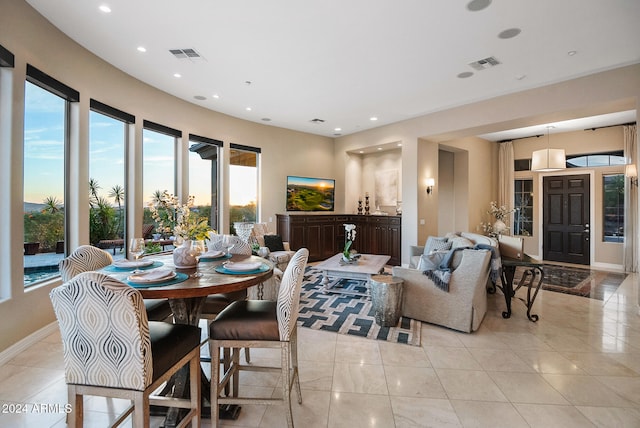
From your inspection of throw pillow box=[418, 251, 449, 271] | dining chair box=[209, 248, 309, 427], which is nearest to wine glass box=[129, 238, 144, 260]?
dining chair box=[209, 248, 309, 427]

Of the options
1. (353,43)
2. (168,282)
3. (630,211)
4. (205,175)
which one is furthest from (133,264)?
(630,211)

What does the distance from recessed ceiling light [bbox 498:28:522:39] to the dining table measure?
11.5 ft

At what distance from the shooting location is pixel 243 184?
22.0 ft

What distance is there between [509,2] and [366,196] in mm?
5747

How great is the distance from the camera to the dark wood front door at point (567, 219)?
7.03 m

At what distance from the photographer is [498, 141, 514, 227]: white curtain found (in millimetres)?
8094

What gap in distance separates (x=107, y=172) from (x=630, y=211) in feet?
32.2

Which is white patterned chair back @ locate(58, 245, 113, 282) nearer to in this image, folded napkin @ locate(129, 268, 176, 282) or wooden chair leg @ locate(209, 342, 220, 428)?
folded napkin @ locate(129, 268, 176, 282)

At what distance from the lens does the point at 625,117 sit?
235 inches

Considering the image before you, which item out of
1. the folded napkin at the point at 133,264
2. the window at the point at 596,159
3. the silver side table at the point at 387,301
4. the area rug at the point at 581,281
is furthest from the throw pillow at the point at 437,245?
the window at the point at 596,159

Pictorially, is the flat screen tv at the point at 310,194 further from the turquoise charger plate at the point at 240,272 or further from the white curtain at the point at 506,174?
the turquoise charger plate at the point at 240,272

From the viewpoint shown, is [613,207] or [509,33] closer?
[509,33]

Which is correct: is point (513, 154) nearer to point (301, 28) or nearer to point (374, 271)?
point (374, 271)

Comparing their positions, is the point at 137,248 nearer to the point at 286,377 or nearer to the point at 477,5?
the point at 286,377
